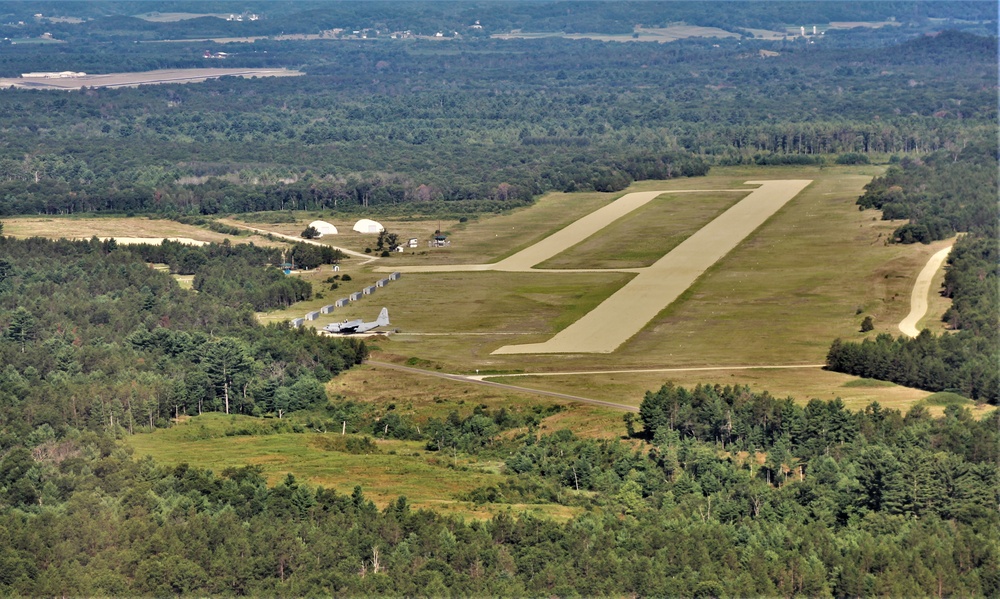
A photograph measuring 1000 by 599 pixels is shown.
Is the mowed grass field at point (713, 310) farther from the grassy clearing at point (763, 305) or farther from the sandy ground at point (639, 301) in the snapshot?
the sandy ground at point (639, 301)

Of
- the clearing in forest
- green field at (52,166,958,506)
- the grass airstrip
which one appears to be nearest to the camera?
green field at (52,166,958,506)

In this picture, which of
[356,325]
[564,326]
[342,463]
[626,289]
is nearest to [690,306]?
[626,289]

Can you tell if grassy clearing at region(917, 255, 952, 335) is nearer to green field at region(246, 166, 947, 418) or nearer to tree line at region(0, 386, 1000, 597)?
green field at region(246, 166, 947, 418)

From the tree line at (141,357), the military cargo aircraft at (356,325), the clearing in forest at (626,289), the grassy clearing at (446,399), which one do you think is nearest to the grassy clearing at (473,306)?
the military cargo aircraft at (356,325)

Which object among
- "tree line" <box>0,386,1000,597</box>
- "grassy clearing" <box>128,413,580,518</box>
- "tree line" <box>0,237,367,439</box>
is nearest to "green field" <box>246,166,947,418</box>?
"tree line" <box>0,237,367,439</box>

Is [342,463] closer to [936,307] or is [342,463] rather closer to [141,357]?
[141,357]

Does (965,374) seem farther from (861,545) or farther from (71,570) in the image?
(71,570)
